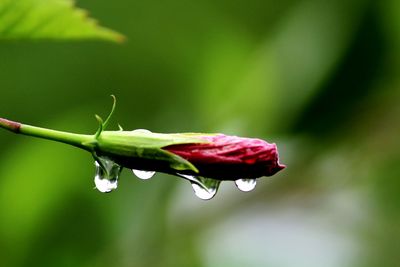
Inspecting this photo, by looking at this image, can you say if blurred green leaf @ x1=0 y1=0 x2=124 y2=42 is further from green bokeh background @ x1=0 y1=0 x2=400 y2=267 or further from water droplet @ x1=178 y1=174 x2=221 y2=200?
green bokeh background @ x1=0 y1=0 x2=400 y2=267

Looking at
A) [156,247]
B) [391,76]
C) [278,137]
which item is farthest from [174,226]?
[391,76]

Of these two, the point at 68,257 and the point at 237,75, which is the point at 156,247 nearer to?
the point at 68,257

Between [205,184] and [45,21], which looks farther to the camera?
[45,21]

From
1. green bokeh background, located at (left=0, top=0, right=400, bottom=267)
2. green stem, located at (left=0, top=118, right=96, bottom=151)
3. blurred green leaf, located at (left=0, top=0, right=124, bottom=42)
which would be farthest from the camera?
green bokeh background, located at (left=0, top=0, right=400, bottom=267)

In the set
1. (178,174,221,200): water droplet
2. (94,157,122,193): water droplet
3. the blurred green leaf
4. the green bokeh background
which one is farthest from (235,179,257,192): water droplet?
the green bokeh background

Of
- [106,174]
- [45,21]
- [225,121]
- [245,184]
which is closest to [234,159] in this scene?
[245,184]

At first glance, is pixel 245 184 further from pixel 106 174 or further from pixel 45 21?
pixel 45 21

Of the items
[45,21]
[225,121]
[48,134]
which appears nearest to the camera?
[48,134]
